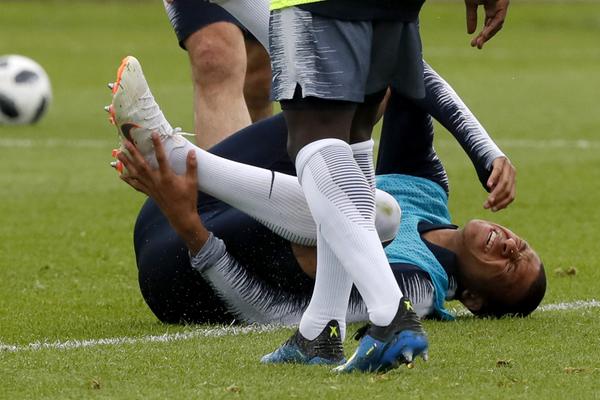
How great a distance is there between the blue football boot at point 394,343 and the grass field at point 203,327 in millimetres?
49

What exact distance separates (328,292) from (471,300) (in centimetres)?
120

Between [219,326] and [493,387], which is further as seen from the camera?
[219,326]

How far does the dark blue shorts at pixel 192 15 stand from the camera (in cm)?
671

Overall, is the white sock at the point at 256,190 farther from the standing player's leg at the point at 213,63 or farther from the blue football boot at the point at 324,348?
the standing player's leg at the point at 213,63

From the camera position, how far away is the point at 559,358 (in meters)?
4.27

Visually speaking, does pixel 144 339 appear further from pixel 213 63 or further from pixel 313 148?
pixel 213 63

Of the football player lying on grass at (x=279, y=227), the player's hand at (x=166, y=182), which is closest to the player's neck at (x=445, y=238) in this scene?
the football player lying on grass at (x=279, y=227)

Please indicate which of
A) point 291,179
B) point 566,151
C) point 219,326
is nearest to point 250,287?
point 219,326

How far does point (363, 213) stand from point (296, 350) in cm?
45

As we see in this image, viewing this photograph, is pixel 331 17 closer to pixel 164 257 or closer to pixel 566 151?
pixel 164 257

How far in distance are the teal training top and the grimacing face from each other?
10cm

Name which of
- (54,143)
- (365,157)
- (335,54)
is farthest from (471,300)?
(54,143)

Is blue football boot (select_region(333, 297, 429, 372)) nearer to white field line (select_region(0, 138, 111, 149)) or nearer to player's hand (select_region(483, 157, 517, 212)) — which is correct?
player's hand (select_region(483, 157, 517, 212))

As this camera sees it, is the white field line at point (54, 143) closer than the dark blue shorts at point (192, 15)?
No
